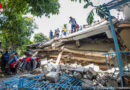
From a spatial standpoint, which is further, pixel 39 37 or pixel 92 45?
pixel 39 37

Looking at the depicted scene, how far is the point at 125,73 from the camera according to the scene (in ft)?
10.2

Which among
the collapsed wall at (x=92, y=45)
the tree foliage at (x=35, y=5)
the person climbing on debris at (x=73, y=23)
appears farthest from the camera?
the person climbing on debris at (x=73, y=23)

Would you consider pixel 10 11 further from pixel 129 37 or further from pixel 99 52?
pixel 129 37

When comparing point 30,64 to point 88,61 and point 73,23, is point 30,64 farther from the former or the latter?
point 73,23

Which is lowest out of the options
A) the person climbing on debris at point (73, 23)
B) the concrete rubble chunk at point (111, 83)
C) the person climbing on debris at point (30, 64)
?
the concrete rubble chunk at point (111, 83)

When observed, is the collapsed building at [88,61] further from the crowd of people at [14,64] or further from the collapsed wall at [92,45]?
the crowd of people at [14,64]

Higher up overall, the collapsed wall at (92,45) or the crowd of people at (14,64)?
the collapsed wall at (92,45)

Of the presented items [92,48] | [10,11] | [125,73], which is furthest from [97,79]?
[10,11]

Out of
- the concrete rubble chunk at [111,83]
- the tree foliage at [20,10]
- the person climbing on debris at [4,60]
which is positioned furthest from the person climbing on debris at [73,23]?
the concrete rubble chunk at [111,83]

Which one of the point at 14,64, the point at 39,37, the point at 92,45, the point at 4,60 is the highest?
the point at 39,37

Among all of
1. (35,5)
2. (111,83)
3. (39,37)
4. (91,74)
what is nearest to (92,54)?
(91,74)

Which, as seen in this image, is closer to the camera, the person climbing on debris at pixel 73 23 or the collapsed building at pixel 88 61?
the collapsed building at pixel 88 61

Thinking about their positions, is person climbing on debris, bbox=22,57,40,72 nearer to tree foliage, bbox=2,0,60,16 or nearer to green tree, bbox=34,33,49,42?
tree foliage, bbox=2,0,60,16

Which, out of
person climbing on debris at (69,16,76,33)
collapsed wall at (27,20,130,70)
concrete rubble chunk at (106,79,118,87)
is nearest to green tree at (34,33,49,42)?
person climbing on debris at (69,16,76,33)
